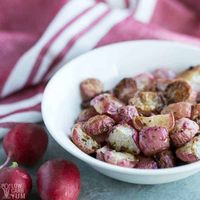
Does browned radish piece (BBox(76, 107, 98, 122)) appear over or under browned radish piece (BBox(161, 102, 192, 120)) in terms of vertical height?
under

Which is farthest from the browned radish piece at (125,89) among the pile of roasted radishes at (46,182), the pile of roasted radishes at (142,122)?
the pile of roasted radishes at (46,182)

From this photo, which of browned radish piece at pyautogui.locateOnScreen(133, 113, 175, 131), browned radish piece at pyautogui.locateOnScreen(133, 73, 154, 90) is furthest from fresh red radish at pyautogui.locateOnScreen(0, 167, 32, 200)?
browned radish piece at pyautogui.locateOnScreen(133, 73, 154, 90)

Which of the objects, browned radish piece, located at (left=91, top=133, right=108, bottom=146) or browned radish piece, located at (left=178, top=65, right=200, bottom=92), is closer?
browned radish piece, located at (left=91, top=133, right=108, bottom=146)

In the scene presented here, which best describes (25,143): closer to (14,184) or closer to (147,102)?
(14,184)

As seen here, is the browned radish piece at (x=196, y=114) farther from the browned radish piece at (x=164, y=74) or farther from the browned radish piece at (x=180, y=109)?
the browned radish piece at (x=164, y=74)

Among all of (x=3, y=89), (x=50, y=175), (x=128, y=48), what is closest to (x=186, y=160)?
(x=50, y=175)

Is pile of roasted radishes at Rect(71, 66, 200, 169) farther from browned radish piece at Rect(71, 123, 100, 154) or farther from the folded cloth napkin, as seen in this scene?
the folded cloth napkin

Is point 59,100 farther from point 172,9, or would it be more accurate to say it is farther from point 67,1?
point 172,9
